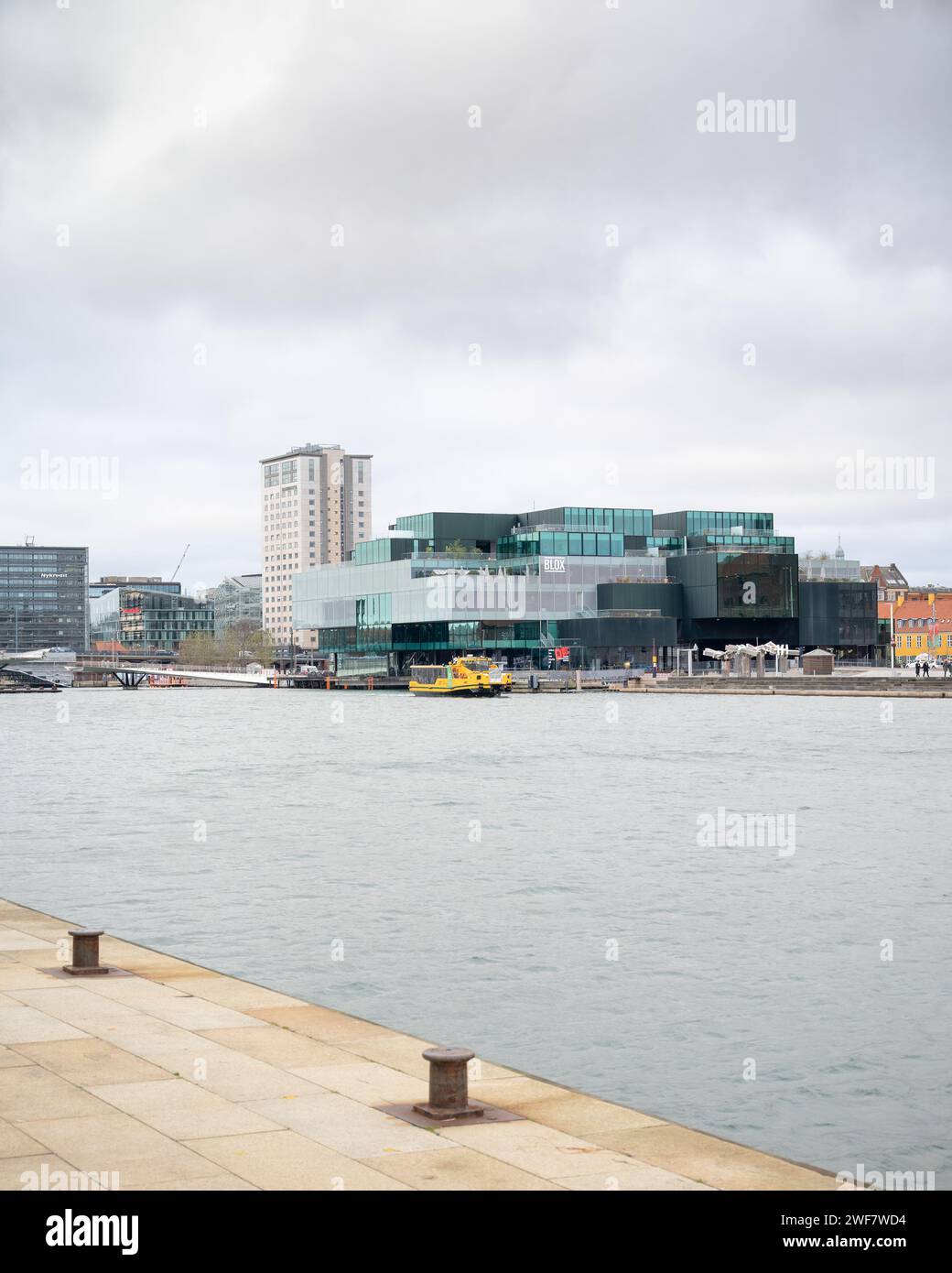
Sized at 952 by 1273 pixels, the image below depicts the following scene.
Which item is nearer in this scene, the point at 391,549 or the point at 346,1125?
the point at 346,1125

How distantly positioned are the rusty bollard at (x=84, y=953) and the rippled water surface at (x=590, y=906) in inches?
131

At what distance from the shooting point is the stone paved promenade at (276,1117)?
9508mm

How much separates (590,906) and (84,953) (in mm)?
11729

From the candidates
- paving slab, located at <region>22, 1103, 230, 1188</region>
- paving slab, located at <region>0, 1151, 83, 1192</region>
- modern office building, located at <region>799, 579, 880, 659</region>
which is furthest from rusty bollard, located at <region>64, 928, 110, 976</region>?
modern office building, located at <region>799, 579, 880, 659</region>

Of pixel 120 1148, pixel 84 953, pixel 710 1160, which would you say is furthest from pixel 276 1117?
pixel 84 953

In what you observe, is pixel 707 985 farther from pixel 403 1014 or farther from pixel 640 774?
pixel 640 774

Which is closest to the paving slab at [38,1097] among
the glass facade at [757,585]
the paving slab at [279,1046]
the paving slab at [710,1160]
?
the paving slab at [279,1046]

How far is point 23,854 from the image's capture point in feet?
114

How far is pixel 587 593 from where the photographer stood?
170 meters

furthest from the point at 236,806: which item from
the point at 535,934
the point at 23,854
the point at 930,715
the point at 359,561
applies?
the point at 359,561

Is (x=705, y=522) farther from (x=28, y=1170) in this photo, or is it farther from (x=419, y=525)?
(x=28, y=1170)

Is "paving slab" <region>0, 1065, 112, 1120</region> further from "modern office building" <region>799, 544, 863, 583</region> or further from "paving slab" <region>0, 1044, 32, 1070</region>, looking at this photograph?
"modern office building" <region>799, 544, 863, 583</region>

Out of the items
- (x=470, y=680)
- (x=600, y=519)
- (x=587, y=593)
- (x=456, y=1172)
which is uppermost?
(x=600, y=519)

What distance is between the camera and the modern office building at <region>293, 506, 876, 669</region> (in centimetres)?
16688
